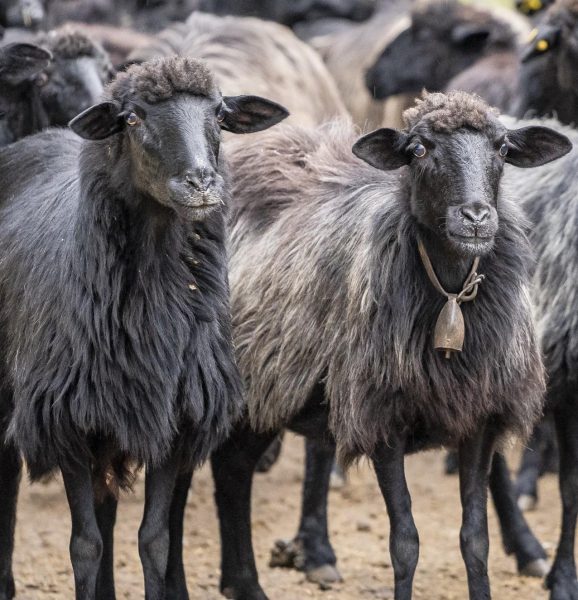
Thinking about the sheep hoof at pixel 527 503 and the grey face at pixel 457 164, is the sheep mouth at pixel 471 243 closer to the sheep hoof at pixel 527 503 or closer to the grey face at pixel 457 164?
the grey face at pixel 457 164

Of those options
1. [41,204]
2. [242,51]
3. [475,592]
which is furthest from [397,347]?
[242,51]

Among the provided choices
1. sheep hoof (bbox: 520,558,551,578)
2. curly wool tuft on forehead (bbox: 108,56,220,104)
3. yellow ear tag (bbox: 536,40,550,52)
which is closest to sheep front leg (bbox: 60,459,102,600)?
curly wool tuft on forehead (bbox: 108,56,220,104)

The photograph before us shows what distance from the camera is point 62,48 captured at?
8.53 meters

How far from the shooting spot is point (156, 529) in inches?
247

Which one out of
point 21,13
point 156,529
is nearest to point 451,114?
point 156,529

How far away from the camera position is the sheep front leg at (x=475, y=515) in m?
6.53

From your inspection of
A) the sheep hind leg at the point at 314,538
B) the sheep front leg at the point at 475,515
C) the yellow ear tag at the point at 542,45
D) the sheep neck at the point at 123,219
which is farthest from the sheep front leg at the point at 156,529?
the yellow ear tag at the point at 542,45

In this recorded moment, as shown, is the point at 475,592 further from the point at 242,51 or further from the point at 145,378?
the point at 242,51

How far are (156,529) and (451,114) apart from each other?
2056 millimetres

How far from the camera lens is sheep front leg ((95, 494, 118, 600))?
22.4 ft

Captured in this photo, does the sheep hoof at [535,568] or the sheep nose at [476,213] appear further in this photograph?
the sheep hoof at [535,568]

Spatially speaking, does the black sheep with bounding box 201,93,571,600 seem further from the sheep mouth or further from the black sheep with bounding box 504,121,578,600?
the black sheep with bounding box 504,121,578,600

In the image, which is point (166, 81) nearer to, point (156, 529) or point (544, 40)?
point (156, 529)

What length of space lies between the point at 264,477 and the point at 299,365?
323 centimetres
